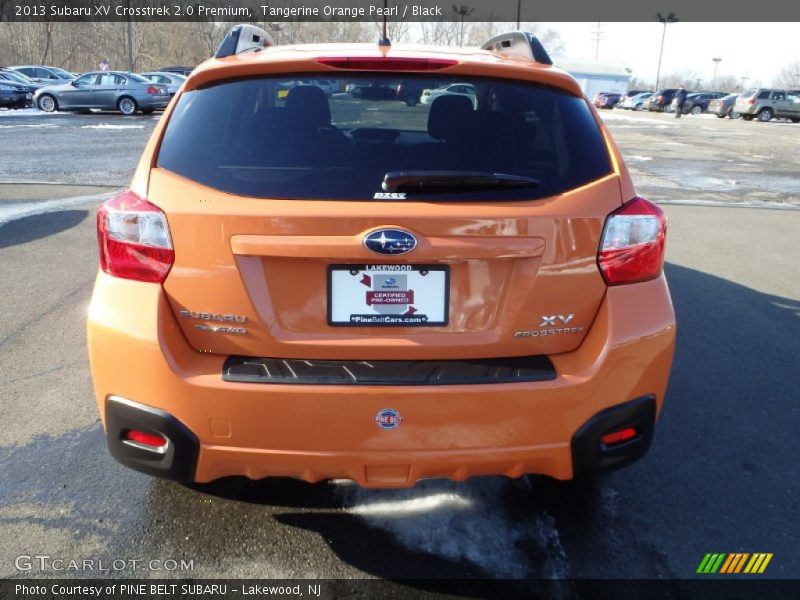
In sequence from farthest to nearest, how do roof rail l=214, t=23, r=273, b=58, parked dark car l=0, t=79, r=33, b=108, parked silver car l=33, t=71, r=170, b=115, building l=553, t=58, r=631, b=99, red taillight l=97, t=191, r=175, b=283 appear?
1. building l=553, t=58, r=631, b=99
2. parked dark car l=0, t=79, r=33, b=108
3. parked silver car l=33, t=71, r=170, b=115
4. roof rail l=214, t=23, r=273, b=58
5. red taillight l=97, t=191, r=175, b=283

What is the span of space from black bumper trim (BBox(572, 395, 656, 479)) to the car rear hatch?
27cm

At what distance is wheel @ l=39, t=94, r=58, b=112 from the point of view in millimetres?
27344

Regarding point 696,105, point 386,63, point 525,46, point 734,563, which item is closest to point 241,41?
point 386,63

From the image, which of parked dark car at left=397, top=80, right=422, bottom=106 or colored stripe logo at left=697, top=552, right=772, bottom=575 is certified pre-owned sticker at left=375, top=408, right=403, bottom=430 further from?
colored stripe logo at left=697, top=552, right=772, bottom=575

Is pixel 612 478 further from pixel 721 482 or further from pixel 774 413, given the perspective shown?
pixel 774 413

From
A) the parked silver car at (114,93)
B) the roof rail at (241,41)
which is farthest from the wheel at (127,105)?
the roof rail at (241,41)

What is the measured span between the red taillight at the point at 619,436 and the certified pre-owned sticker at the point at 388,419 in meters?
0.71

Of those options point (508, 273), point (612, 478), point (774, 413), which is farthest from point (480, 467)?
point (774, 413)

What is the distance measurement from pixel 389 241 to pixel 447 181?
0.95ft

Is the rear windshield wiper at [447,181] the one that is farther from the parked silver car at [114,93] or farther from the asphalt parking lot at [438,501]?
the parked silver car at [114,93]

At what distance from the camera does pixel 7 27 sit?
200 feet

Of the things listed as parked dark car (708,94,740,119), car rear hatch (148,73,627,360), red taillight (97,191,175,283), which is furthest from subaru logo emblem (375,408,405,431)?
parked dark car (708,94,740,119)

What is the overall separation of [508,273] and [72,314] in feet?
12.9

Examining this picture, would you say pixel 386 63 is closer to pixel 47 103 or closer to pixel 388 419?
pixel 388 419
